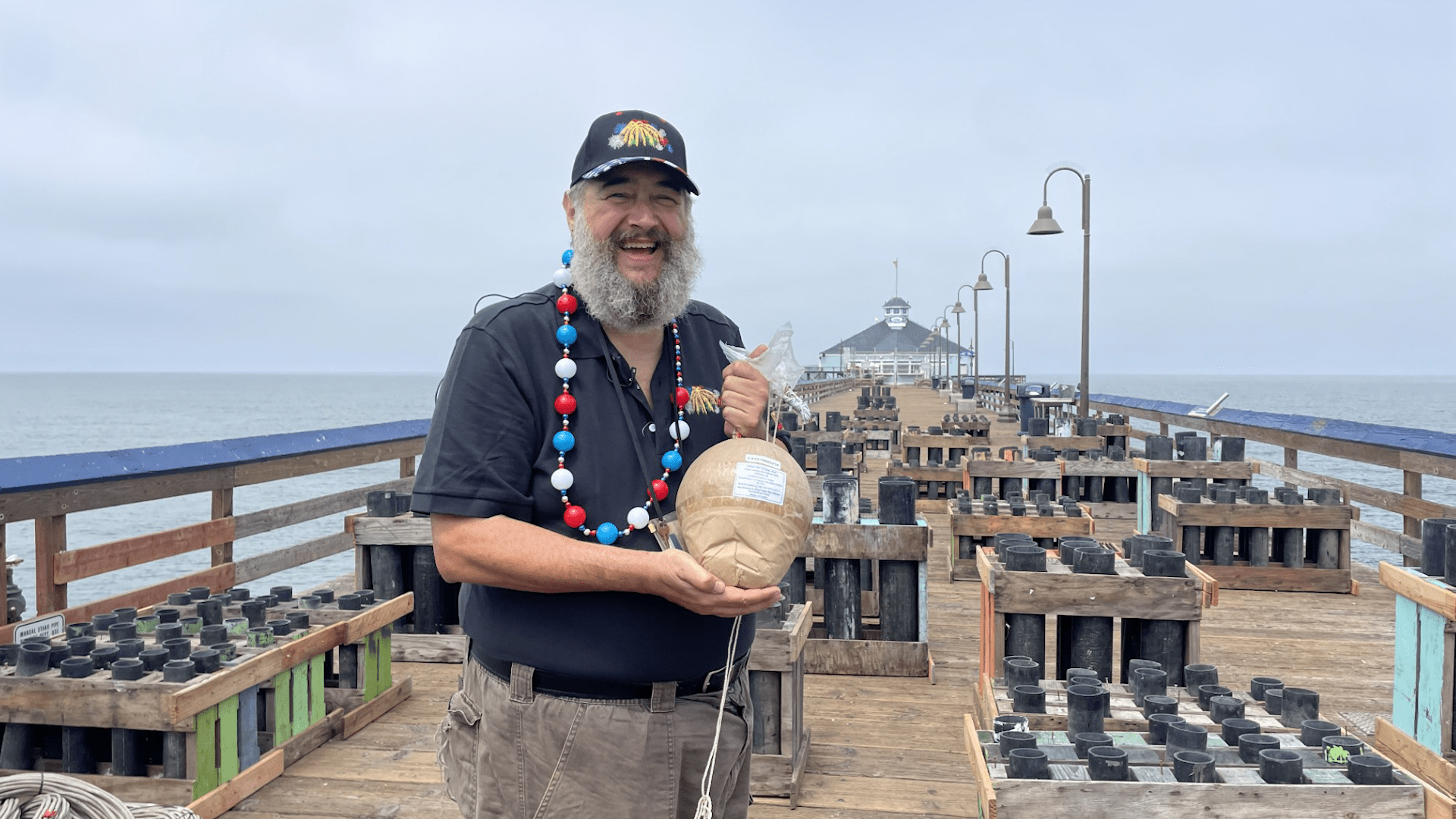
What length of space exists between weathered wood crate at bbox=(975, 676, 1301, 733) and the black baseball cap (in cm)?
235

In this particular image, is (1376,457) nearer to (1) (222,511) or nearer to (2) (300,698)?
(2) (300,698)

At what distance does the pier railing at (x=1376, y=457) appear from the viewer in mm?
6898

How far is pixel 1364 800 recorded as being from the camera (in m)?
2.64

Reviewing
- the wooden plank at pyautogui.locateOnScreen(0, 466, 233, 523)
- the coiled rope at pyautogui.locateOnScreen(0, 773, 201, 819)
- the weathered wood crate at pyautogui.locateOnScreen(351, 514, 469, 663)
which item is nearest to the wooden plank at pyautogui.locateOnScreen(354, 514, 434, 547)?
the weathered wood crate at pyautogui.locateOnScreen(351, 514, 469, 663)

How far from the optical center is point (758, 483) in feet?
6.08

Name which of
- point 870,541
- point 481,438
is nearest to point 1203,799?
point 481,438

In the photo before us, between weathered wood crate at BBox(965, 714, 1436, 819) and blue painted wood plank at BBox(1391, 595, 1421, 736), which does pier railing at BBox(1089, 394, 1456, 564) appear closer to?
blue painted wood plank at BBox(1391, 595, 1421, 736)

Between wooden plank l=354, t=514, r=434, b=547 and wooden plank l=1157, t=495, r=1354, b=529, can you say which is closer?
wooden plank l=354, t=514, r=434, b=547

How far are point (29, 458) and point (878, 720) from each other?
13.3 feet

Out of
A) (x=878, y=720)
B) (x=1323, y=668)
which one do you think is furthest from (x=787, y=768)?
(x=1323, y=668)

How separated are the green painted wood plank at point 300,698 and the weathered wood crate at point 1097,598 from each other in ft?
9.36

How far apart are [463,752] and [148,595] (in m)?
4.28

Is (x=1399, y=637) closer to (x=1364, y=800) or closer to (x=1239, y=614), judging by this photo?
(x=1364, y=800)

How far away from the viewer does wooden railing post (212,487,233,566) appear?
19.7 ft
